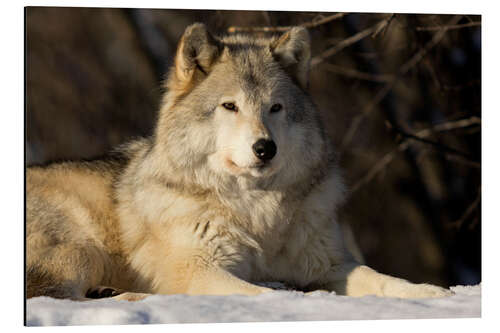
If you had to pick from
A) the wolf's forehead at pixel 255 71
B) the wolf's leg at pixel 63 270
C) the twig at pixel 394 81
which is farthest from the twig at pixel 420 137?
Answer: the wolf's leg at pixel 63 270

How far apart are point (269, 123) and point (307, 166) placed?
456 millimetres

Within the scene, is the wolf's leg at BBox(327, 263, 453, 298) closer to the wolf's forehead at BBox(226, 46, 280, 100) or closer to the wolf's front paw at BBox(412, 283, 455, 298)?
the wolf's front paw at BBox(412, 283, 455, 298)

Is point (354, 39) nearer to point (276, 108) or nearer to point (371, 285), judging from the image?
point (276, 108)

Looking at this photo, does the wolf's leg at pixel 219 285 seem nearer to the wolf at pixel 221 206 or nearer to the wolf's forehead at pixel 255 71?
the wolf at pixel 221 206

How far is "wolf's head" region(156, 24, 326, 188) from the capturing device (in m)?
3.90

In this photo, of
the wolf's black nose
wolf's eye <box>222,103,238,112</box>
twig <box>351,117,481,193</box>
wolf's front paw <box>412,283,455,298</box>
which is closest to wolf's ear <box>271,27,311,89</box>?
wolf's eye <box>222,103,238,112</box>

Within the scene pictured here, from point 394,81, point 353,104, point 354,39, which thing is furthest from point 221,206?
point 353,104

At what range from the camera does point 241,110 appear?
3947 mm

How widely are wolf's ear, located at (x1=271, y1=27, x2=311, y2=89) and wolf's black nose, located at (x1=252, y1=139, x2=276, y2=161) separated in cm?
75

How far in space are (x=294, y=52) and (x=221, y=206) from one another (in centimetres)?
108

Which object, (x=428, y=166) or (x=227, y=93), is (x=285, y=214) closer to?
(x=227, y=93)

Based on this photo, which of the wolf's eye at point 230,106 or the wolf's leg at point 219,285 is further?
the wolf's eye at point 230,106

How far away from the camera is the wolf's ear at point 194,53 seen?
4.05 meters

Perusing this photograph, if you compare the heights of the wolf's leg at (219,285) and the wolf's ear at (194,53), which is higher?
the wolf's ear at (194,53)
